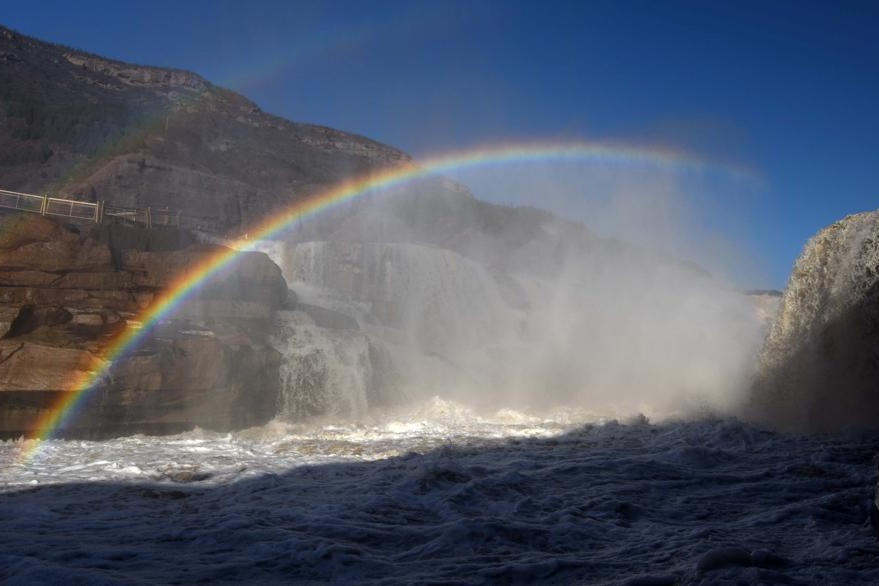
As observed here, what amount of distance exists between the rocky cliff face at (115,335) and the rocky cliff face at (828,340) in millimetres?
10827

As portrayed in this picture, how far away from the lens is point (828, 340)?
39.4ft

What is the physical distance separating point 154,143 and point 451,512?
127 ft

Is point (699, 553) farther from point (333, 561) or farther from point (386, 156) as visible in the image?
point (386, 156)

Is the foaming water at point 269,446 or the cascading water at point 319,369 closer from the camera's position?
the foaming water at point 269,446

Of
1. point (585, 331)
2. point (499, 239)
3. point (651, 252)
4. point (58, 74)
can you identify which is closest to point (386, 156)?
point (499, 239)

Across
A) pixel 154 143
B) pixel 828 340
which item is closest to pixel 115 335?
pixel 828 340

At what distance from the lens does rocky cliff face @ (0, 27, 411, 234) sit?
3459 cm

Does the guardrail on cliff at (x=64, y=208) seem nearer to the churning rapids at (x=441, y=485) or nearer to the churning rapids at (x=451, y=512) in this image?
the churning rapids at (x=441, y=485)

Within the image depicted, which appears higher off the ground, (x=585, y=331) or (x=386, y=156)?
(x=386, y=156)

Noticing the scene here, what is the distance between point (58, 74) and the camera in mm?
51938

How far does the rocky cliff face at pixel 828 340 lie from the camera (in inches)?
434

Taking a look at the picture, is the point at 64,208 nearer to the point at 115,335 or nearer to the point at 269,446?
the point at 115,335

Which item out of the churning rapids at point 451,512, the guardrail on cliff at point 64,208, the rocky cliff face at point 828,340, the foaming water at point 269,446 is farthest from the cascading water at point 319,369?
the rocky cliff face at point 828,340

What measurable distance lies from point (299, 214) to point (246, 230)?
5.54m
